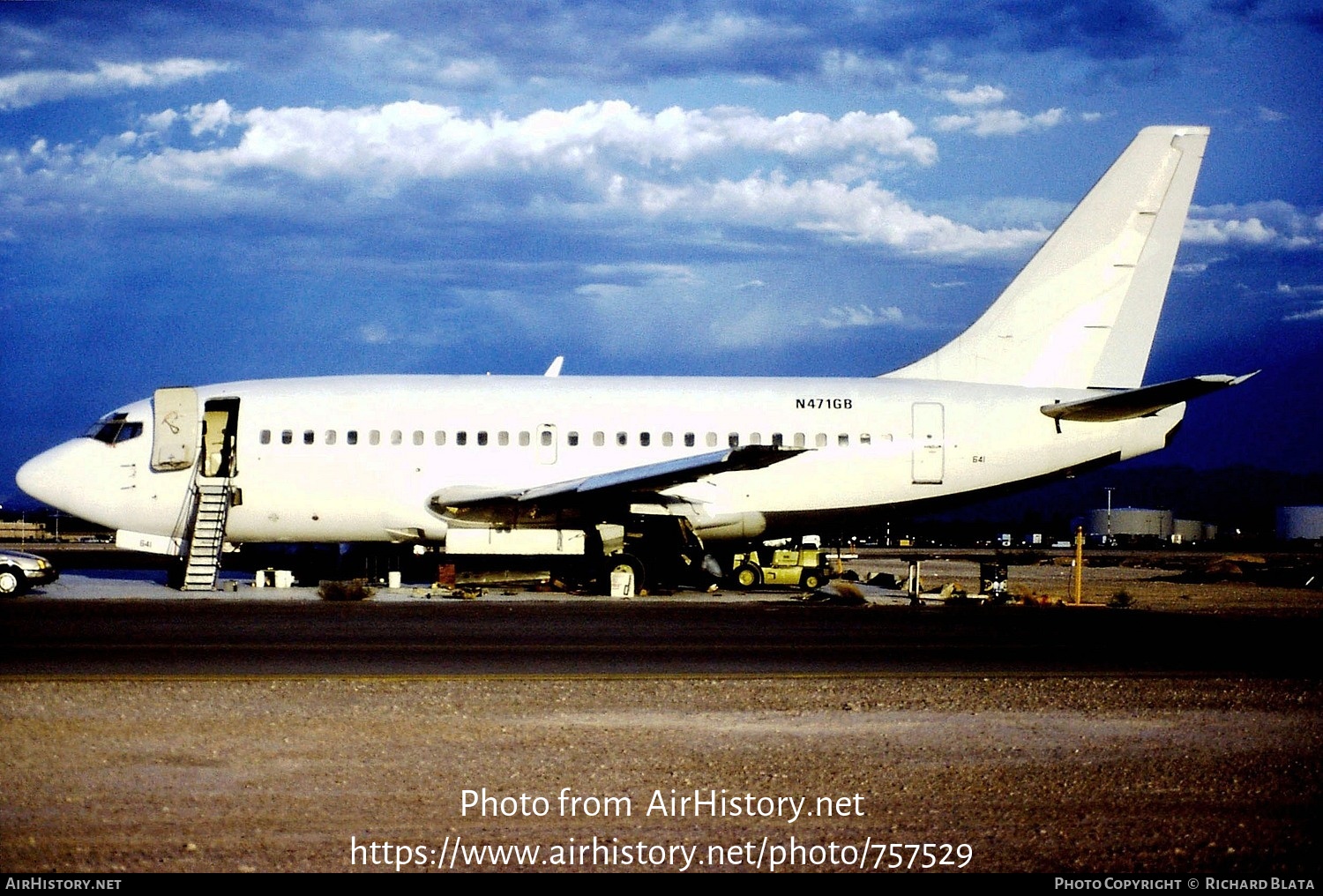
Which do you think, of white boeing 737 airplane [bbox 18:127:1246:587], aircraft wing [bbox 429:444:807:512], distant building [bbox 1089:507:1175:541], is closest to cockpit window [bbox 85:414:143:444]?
white boeing 737 airplane [bbox 18:127:1246:587]

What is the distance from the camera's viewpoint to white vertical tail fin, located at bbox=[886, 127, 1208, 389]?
97.6 ft

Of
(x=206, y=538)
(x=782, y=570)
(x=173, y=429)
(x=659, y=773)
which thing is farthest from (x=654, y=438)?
(x=659, y=773)

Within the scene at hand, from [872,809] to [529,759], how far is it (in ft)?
8.13

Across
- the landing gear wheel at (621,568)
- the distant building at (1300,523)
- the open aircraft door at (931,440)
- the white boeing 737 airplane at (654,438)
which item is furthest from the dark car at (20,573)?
the distant building at (1300,523)

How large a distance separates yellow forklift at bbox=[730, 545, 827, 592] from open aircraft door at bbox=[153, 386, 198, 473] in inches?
503

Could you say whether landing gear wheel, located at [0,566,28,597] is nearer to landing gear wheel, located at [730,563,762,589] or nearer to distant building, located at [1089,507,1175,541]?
landing gear wheel, located at [730,563,762,589]

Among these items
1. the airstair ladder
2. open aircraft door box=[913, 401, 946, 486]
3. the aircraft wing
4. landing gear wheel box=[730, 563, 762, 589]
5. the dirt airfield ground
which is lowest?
the dirt airfield ground

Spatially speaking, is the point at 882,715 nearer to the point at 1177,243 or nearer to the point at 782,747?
the point at 782,747

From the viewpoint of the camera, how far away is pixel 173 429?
29.2 m

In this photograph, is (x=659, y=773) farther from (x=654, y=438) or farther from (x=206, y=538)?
(x=206, y=538)

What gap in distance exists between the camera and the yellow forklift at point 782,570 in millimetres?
32656

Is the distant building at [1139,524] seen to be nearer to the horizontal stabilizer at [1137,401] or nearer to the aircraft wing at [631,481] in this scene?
the horizontal stabilizer at [1137,401]

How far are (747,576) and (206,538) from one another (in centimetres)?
1241

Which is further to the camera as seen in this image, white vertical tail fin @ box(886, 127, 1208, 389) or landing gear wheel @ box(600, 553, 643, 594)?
white vertical tail fin @ box(886, 127, 1208, 389)
